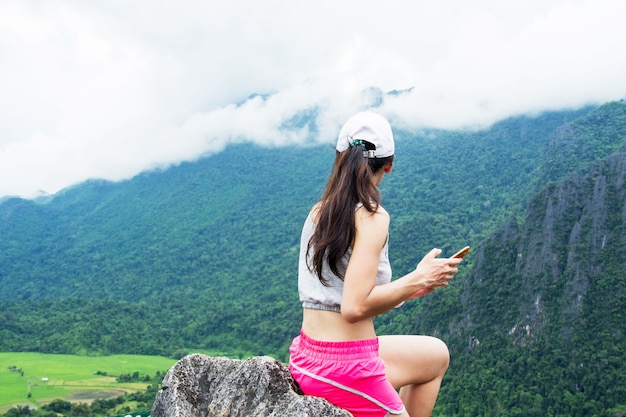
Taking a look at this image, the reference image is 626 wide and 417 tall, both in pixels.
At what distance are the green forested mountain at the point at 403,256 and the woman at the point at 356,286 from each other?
4.10 ft

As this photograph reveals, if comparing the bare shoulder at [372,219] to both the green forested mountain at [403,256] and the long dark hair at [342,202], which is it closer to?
the long dark hair at [342,202]

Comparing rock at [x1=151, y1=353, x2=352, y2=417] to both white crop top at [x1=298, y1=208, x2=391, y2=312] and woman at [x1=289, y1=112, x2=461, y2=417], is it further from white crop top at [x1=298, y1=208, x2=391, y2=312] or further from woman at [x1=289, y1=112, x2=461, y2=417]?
white crop top at [x1=298, y1=208, x2=391, y2=312]

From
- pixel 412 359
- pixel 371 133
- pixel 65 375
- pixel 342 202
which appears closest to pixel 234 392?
pixel 412 359

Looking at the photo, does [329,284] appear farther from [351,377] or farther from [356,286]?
[351,377]

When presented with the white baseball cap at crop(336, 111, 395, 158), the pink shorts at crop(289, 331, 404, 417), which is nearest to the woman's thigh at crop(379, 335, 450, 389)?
the pink shorts at crop(289, 331, 404, 417)

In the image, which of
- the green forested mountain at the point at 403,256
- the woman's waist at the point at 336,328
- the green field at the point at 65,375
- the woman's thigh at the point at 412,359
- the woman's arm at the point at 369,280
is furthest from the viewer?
the green field at the point at 65,375

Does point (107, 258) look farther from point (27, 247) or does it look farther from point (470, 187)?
point (470, 187)

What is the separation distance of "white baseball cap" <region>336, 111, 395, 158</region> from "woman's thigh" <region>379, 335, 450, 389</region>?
913 millimetres

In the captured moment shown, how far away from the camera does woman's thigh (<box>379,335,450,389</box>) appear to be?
9.47 ft

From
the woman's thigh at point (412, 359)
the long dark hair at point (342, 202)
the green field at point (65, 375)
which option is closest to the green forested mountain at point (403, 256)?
the long dark hair at point (342, 202)

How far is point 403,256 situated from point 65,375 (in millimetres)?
32520

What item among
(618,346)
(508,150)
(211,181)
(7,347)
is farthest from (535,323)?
(211,181)

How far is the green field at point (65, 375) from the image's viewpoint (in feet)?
119

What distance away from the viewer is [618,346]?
31.8 metres
